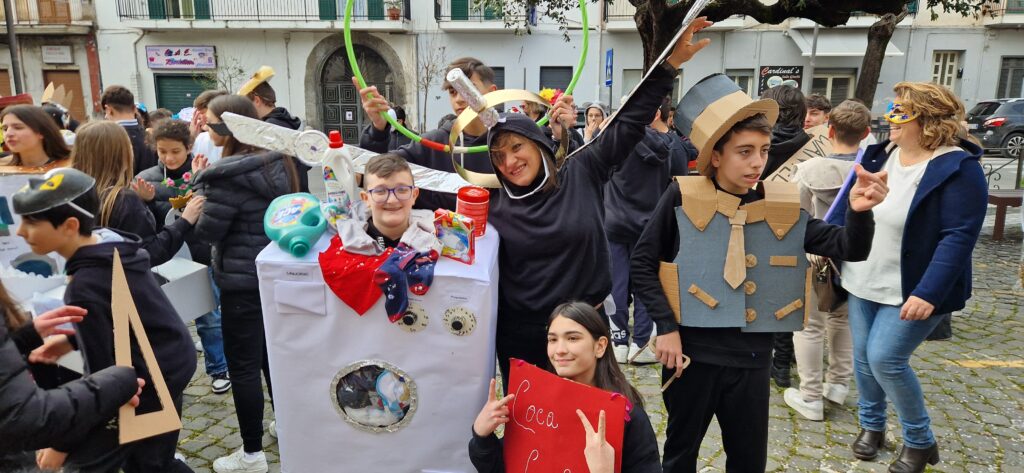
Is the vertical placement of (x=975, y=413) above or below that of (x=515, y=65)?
below

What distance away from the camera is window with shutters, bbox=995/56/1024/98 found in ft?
72.3

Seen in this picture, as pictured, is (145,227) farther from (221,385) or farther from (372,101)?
(221,385)

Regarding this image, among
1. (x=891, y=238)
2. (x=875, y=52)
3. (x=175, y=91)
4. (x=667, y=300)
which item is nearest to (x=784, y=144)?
(x=891, y=238)

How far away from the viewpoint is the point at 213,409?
4.10 meters

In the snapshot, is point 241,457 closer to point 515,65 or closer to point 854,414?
point 854,414

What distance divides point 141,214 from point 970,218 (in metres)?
3.59

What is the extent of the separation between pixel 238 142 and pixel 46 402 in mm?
1746

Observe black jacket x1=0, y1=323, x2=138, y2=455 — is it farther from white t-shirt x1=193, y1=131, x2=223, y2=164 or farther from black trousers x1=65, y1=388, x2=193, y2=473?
white t-shirt x1=193, y1=131, x2=223, y2=164

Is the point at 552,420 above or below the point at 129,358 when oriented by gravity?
below

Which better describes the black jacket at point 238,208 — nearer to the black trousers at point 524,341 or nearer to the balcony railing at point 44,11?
the black trousers at point 524,341

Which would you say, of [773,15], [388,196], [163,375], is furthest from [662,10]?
[163,375]

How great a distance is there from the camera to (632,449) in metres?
2.08

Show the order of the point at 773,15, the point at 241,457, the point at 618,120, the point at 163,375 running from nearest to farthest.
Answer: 1. the point at 163,375
2. the point at 618,120
3. the point at 241,457
4. the point at 773,15

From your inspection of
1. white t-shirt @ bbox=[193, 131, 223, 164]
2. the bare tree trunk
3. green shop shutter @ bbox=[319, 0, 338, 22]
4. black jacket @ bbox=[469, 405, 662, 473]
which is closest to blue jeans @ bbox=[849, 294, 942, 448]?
black jacket @ bbox=[469, 405, 662, 473]
